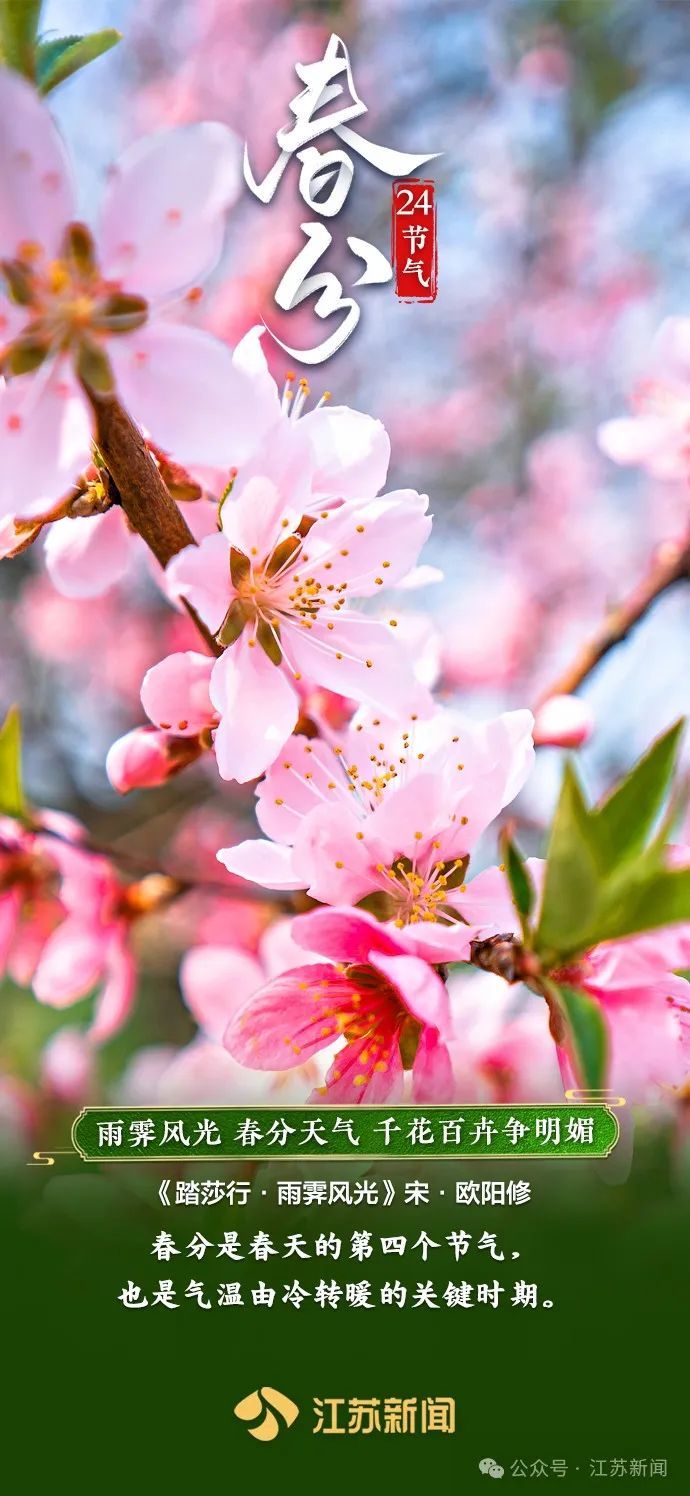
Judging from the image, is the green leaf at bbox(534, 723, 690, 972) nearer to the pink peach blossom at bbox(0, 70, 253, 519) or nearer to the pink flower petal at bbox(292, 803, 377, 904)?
the pink flower petal at bbox(292, 803, 377, 904)

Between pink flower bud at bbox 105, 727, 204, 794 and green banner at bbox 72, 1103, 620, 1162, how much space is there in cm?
26

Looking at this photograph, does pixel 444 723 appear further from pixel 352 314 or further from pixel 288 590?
pixel 352 314

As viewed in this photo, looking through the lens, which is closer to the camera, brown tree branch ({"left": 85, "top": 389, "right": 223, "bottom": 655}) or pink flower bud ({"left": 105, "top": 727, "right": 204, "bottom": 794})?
brown tree branch ({"left": 85, "top": 389, "right": 223, "bottom": 655})

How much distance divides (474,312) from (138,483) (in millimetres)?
464

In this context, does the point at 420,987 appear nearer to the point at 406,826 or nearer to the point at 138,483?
the point at 406,826

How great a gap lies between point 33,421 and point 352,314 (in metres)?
0.40

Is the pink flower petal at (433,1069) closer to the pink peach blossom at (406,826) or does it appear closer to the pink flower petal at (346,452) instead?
the pink peach blossom at (406,826)

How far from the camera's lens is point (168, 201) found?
57 cm

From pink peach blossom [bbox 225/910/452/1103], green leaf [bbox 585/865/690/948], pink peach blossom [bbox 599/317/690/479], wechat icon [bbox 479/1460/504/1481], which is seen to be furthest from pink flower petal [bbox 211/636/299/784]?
wechat icon [bbox 479/1460/504/1481]

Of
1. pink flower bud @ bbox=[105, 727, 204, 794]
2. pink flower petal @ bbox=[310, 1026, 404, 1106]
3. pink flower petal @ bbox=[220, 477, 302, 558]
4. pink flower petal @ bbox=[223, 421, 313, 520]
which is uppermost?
pink flower petal @ bbox=[223, 421, 313, 520]

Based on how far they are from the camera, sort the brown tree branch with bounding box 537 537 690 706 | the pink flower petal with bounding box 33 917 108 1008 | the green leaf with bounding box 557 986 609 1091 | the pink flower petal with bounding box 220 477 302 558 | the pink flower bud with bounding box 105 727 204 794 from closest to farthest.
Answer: the green leaf with bounding box 557 986 609 1091, the pink flower petal with bounding box 220 477 302 558, the pink flower bud with bounding box 105 727 204 794, the pink flower petal with bounding box 33 917 108 1008, the brown tree branch with bounding box 537 537 690 706

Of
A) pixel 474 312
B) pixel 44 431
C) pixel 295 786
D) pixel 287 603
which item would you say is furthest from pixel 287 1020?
pixel 474 312

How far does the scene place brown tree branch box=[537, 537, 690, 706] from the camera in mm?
1005

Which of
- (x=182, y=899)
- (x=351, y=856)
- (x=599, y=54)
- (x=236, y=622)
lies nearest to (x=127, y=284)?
(x=236, y=622)
